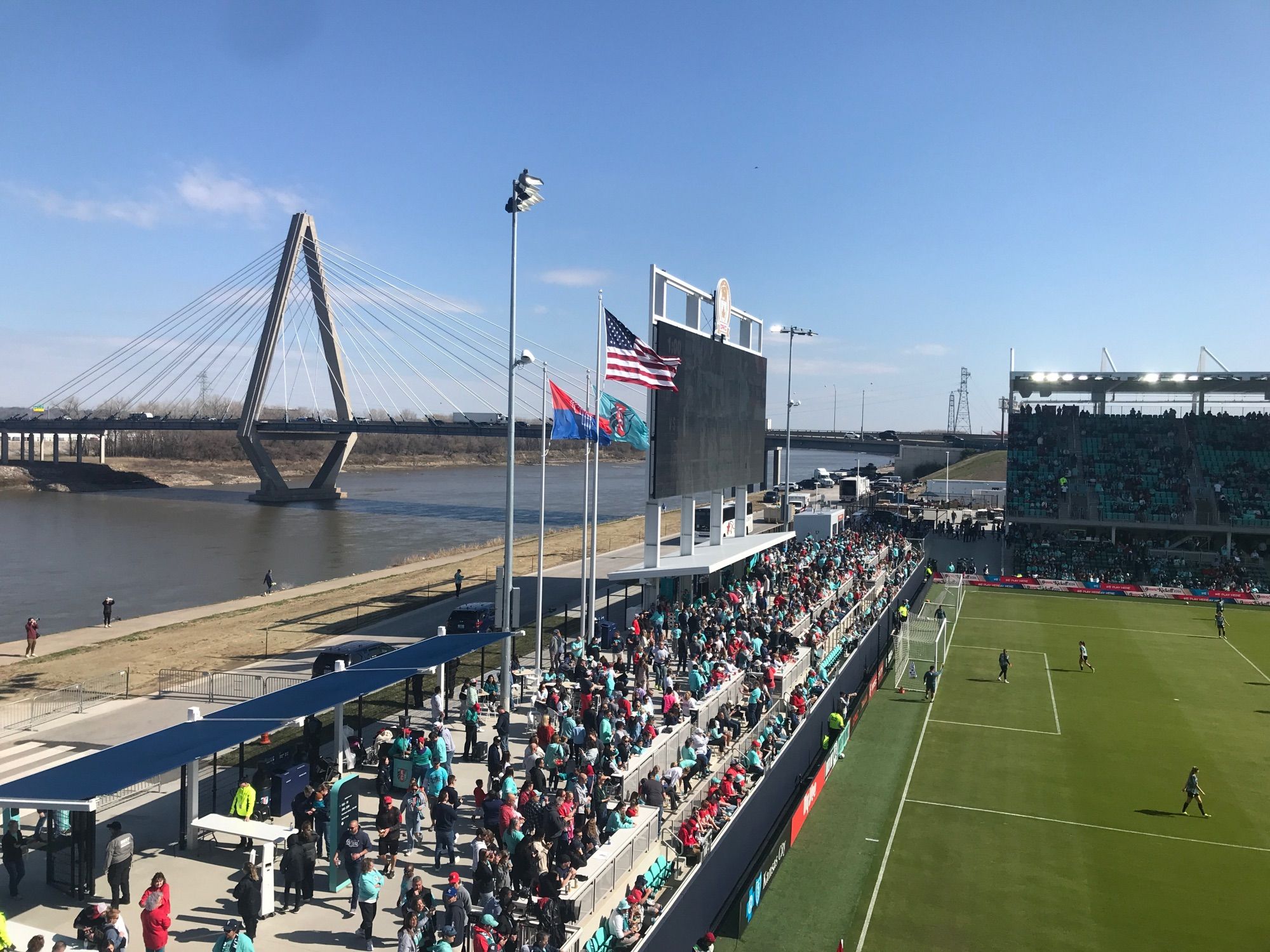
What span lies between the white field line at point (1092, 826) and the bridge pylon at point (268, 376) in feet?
241

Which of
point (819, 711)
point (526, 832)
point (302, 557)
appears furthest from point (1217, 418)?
point (526, 832)

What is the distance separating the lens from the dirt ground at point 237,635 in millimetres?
25484

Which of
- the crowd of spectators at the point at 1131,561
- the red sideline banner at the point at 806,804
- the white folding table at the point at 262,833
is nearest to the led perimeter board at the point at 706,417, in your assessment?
the red sideline banner at the point at 806,804

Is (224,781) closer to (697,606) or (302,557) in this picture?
(697,606)

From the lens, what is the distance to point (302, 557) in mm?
55031

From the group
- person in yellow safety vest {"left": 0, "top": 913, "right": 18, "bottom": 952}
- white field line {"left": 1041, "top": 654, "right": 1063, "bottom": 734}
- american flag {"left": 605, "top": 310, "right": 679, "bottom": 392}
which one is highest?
american flag {"left": 605, "top": 310, "right": 679, "bottom": 392}

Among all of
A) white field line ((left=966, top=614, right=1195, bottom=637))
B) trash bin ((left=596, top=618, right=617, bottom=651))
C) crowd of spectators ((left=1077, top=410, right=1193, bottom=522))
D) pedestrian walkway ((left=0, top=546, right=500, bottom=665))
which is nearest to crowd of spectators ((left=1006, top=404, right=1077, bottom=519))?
crowd of spectators ((left=1077, top=410, right=1193, bottom=522))

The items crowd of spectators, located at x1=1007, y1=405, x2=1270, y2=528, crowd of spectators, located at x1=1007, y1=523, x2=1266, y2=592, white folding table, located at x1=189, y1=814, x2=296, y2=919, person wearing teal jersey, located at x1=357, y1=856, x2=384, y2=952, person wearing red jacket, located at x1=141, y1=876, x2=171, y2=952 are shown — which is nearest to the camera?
person wearing red jacket, located at x1=141, y1=876, x2=171, y2=952

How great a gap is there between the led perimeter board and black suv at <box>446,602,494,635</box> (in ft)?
22.4

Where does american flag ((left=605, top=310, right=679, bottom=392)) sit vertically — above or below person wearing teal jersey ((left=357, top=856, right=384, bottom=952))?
above

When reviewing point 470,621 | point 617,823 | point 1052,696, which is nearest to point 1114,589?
point 1052,696

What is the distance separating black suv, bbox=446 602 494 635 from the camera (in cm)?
2720

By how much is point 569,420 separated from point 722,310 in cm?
1039

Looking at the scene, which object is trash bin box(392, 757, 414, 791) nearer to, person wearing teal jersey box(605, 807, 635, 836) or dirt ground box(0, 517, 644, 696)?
person wearing teal jersey box(605, 807, 635, 836)
